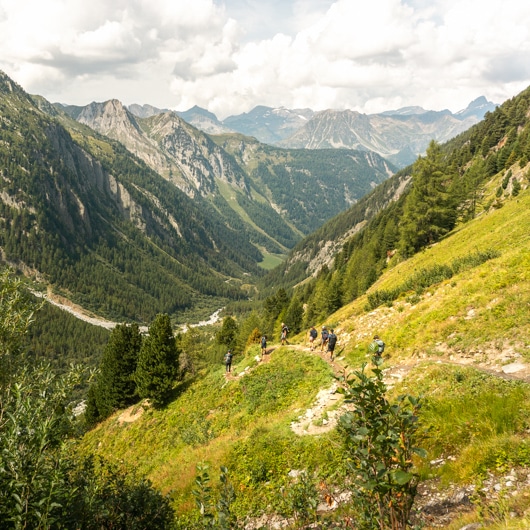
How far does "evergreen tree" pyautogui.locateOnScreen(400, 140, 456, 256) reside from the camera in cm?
5331

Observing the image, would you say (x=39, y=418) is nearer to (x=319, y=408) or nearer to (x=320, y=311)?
(x=319, y=408)

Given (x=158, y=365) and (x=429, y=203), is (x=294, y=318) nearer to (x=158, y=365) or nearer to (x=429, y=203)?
(x=429, y=203)

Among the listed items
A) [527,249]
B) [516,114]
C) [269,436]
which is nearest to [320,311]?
[527,249]

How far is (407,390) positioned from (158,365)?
1087 inches

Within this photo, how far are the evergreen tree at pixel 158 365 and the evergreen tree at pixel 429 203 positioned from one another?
140 ft

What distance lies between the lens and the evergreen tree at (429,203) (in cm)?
5331

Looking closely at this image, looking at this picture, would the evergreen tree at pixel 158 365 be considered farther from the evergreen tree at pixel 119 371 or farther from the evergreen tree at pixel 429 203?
the evergreen tree at pixel 429 203

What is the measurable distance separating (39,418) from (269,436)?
11.8m

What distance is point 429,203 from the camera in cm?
5409

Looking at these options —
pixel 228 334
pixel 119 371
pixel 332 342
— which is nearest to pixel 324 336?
pixel 332 342

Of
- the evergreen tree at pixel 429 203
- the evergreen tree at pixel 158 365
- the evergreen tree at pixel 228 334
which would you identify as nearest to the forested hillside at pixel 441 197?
the evergreen tree at pixel 429 203

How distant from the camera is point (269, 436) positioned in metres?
17.0

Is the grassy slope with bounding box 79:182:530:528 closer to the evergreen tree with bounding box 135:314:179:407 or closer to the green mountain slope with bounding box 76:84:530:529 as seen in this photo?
the green mountain slope with bounding box 76:84:530:529

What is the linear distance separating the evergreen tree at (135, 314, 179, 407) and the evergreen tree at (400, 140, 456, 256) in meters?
42.6
